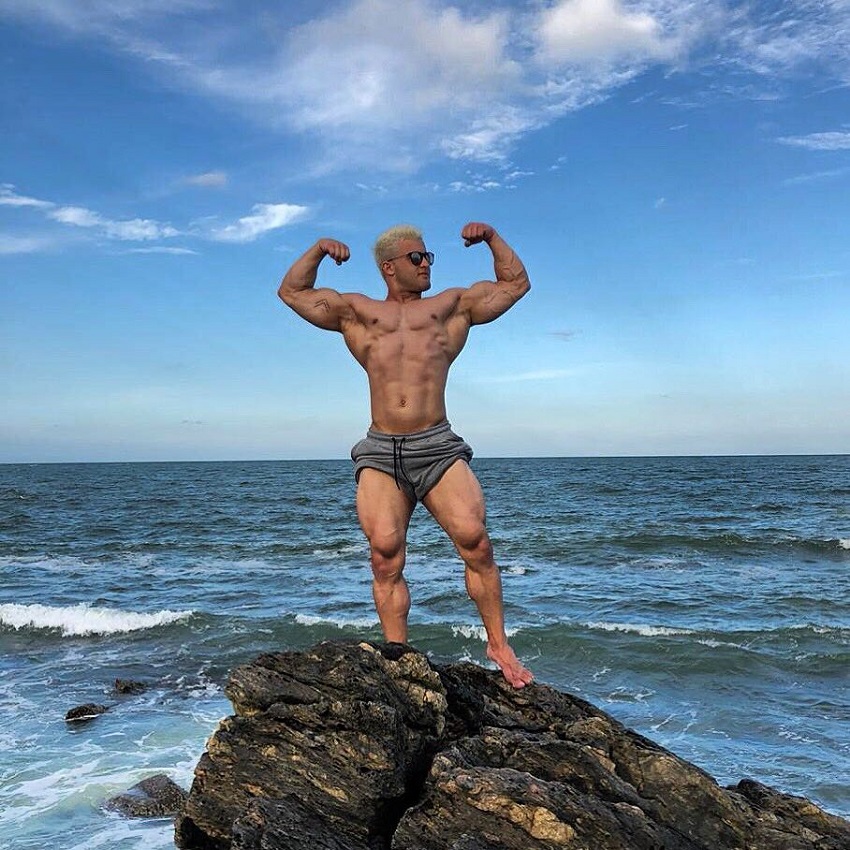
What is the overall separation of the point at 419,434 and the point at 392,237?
1.27 metres

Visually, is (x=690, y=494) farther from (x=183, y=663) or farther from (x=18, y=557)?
(x=183, y=663)

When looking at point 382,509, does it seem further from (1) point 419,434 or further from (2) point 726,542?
(2) point 726,542

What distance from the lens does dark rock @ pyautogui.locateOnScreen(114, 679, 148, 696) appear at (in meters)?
12.5

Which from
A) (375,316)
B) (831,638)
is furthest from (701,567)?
(375,316)

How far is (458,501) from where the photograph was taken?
18.0 feet

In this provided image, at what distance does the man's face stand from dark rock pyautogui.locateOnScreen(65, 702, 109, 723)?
8289 mm

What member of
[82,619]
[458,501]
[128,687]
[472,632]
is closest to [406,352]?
[458,501]

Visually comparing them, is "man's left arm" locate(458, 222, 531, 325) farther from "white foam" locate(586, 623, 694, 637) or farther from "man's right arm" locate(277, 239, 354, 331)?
"white foam" locate(586, 623, 694, 637)

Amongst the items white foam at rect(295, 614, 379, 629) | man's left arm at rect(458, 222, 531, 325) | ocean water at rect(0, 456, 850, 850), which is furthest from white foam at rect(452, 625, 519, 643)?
man's left arm at rect(458, 222, 531, 325)

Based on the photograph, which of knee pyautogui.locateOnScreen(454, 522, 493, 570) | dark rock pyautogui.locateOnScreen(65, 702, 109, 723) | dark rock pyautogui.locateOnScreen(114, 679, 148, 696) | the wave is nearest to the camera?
knee pyautogui.locateOnScreen(454, 522, 493, 570)

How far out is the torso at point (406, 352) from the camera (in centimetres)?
553

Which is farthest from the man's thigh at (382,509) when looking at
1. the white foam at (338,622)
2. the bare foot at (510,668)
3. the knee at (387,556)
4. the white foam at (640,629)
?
the white foam at (338,622)

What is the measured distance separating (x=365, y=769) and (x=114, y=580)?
21.4 m

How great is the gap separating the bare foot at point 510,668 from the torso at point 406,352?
152cm
